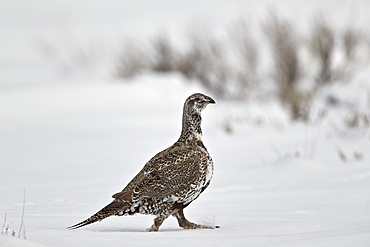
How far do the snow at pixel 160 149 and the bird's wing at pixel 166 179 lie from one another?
0.26 meters

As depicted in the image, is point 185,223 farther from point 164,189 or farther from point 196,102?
point 196,102

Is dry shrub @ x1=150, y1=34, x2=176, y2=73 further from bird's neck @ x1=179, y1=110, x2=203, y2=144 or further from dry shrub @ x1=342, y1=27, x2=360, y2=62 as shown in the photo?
bird's neck @ x1=179, y1=110, x2=203, y2=144

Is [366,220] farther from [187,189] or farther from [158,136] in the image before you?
[158,136]

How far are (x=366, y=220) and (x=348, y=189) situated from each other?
5.56ft

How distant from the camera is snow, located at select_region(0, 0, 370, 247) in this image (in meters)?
4.26

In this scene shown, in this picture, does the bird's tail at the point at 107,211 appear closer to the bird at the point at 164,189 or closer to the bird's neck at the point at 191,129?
the bird at the point at 164,189

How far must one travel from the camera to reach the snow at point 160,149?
4.26 m

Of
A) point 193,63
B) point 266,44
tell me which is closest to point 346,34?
point 266,44

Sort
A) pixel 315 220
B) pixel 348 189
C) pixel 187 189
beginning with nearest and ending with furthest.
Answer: pixel 187 189 → pixel 315 220 → pixel 348 189

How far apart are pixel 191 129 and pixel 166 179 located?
0.59 metres

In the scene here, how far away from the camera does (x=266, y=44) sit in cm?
1644

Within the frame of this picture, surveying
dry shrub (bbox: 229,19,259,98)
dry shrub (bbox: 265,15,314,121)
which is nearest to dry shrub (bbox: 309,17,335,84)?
dry shrub (bbox: 265,15,314,121)

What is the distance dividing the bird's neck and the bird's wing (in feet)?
1.07

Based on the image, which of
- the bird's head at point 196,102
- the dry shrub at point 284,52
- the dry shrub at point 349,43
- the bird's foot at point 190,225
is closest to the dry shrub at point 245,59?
the dry shrub at point 284,52
